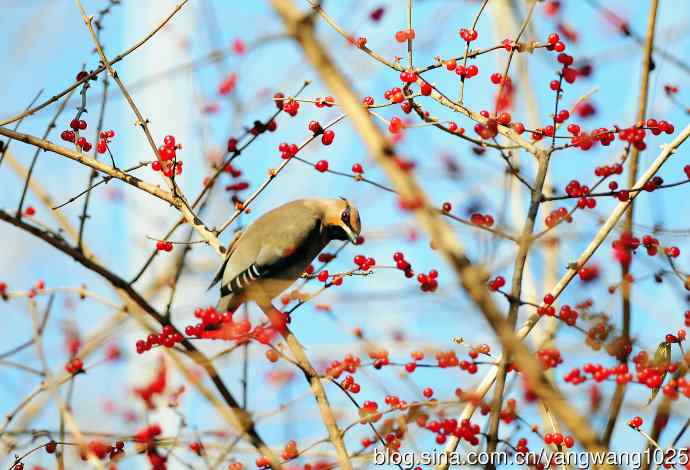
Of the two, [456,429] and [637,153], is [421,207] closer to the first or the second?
[456,429]

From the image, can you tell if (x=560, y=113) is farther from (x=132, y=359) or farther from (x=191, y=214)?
(x=132, y=359)

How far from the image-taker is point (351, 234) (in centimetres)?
517

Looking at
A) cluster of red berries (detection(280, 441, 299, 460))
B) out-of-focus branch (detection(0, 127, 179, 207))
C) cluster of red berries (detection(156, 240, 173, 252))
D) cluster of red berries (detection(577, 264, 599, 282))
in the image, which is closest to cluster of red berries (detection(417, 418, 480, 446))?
cluster of red berries (detection(280, 441, 299, 460))

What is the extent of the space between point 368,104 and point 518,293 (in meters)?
1.05

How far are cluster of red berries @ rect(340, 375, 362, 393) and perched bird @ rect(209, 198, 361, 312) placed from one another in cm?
124

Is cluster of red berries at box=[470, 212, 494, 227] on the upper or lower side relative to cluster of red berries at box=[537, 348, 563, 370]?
upper

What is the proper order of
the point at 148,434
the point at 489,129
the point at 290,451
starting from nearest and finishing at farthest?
1. the point at 489,129
2. the point at 290,451
3. the point at 148,434

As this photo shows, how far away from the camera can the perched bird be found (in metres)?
5.07

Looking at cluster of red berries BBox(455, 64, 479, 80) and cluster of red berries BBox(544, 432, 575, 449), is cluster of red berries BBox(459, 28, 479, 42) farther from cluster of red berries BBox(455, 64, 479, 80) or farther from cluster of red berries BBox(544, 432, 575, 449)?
cluster of red berries BBox(544, 432, 575, 449)

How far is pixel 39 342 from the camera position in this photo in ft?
13.5

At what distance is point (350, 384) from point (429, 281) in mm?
504

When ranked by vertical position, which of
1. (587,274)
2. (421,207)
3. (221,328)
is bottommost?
(421,207)

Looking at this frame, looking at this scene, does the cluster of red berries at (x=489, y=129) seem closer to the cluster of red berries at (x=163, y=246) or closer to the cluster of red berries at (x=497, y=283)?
the cluster of red berries at (x=497, y=283)

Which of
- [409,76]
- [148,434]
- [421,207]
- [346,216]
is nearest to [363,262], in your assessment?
[409,76]
